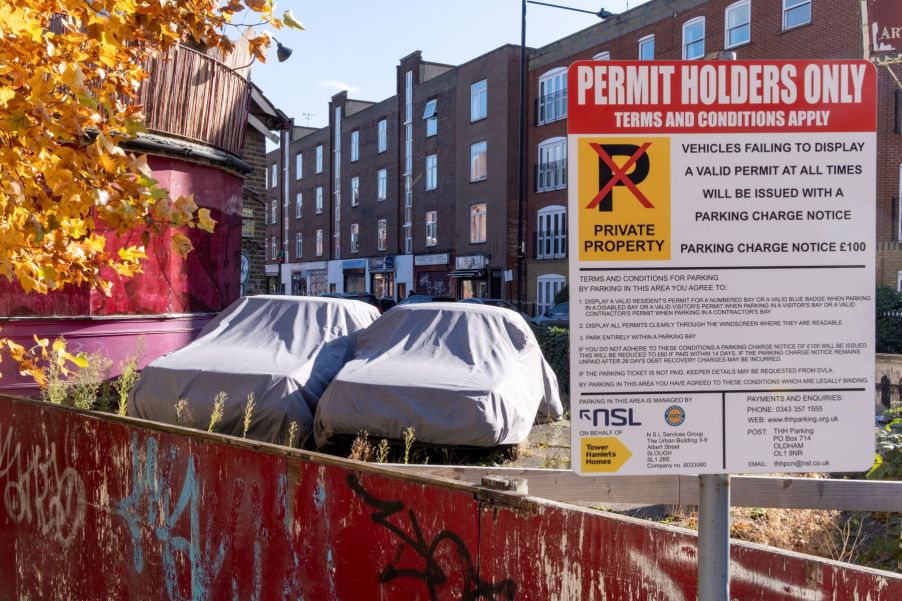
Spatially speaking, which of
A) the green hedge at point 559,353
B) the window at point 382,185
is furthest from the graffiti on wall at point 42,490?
the window at point 382,185

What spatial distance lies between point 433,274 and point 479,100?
9.75 m

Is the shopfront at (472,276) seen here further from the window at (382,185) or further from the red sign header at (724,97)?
the red sign header at (724,97)

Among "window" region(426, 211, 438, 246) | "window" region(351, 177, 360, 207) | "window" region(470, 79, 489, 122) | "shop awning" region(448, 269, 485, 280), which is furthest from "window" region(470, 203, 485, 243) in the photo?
"window" region(351, 177, 360, 207)

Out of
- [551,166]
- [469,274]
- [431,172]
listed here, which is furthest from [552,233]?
[431,172]

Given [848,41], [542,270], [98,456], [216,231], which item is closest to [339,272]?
[542,270]

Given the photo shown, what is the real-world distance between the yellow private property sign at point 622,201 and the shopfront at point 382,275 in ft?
153

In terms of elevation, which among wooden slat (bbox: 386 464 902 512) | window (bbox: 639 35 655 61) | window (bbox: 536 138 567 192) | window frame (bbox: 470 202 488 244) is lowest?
wooden slat (bbox: 386 464 902 512)

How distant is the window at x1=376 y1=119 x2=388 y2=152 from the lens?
165ft

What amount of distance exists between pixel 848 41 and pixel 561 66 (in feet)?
47.7

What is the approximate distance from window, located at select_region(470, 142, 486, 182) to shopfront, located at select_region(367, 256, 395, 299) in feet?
29.9

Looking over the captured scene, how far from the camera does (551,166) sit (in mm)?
37719

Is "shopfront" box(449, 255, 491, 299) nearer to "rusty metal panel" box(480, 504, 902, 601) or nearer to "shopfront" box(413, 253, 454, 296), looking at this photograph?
"shopfront" box(413, 253, 454, 296)

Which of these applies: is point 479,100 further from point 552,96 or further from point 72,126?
point 72,126

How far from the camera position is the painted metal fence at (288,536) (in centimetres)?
291
